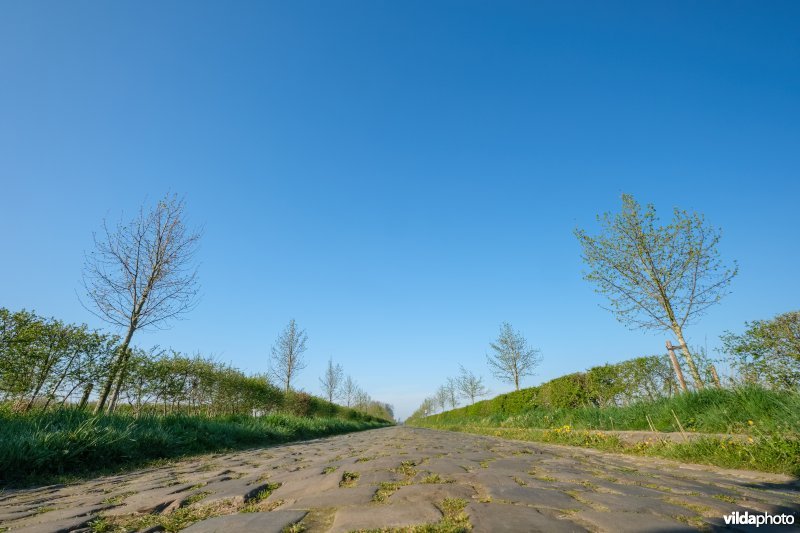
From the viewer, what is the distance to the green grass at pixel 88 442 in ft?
13.8

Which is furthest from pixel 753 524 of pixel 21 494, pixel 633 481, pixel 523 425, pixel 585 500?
pixel 523 425

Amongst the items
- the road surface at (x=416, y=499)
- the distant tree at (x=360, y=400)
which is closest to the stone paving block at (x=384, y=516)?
the road surface at (x=416, y=499)

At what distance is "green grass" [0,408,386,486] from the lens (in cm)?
421

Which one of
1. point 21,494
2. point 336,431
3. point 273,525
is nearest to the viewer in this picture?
point 273,525

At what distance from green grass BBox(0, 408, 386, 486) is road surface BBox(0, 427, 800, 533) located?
34.2 inches

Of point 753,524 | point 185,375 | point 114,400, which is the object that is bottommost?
point 753,524

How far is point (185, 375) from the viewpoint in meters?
11.6

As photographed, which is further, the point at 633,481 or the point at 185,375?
the point at 185,375

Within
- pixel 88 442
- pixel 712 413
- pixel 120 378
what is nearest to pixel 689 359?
pixel 712 413

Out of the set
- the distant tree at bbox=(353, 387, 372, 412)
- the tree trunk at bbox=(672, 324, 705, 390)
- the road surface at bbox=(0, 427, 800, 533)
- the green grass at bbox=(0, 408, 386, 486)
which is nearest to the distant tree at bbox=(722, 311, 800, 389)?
the tree trunk at bbox=(672, 324, 705, 390)

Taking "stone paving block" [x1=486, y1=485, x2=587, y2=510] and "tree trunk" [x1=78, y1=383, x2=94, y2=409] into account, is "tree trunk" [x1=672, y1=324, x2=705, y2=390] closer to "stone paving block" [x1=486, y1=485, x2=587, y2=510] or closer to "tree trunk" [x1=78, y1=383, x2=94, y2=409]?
"stone paving block" [x1=486, y1=485, x2=587, y2=510]

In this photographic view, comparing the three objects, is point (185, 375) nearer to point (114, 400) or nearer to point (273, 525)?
point (114, 400)

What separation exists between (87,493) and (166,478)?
0.68 meters

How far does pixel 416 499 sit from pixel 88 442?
533 centimetres
